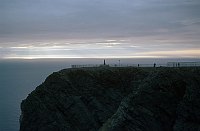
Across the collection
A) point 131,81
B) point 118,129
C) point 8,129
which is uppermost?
point 131,81

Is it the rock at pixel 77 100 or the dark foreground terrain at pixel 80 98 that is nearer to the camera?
the dark foreground terrain at pixel 80 98

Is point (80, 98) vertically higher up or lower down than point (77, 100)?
higher up

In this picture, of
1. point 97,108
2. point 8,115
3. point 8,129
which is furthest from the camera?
point 8,115

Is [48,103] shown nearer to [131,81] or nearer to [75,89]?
[75,89]

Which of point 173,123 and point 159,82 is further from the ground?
point 159,82

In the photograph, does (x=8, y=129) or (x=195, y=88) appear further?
(x=8, y=129)

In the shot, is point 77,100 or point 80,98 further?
point 80,98

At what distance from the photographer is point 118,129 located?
4934 centimetres

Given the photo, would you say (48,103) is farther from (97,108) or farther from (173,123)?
(173,123)

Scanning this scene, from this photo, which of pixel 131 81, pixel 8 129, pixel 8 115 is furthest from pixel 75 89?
pixel 8 115

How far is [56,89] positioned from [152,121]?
26244 millimetres

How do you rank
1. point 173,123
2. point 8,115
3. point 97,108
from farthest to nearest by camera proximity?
point 8,115, point 97,108, point 173,123

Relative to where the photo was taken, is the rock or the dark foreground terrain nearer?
the dark foreground terrain

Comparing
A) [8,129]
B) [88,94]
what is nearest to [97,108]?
[88,94]
